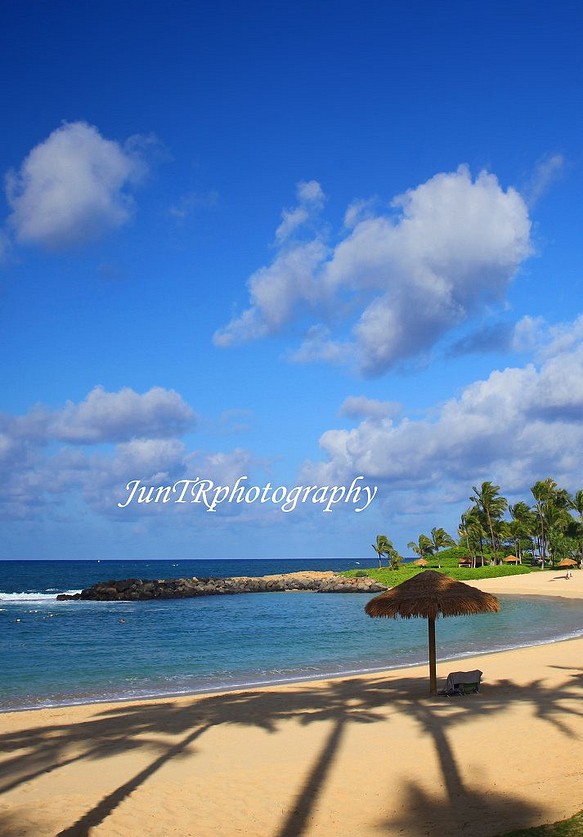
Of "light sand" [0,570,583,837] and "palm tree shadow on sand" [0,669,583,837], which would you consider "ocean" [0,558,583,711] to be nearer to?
"palm tree shadow on sand" [0,669,583,837]

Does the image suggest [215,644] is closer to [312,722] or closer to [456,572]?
[312,722]

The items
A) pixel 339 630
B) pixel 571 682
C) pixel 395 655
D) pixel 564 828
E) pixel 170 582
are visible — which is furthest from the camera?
pixel 170 582

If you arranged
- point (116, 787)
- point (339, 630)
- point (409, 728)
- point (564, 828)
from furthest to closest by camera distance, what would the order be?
point (339, 630)
point (409, 728)
point (116, 787)
point (564, 828)

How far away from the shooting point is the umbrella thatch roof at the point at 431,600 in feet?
52.4

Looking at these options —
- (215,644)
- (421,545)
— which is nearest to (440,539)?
(421,545)

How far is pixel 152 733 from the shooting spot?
13.7 meters

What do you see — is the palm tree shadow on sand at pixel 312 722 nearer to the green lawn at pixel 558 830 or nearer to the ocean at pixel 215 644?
the green lawn at pixel 558 830

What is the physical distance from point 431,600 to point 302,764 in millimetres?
5888

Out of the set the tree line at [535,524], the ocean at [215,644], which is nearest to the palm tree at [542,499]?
the tree line at [535,524]

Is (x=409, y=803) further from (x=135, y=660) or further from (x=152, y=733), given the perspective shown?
(x=135, y=660)

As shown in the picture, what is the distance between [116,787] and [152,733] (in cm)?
337

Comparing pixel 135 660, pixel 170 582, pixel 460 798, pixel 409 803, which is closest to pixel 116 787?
pixel 409 803

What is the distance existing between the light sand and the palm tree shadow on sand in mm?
39

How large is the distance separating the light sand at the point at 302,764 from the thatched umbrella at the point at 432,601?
1.98 meters
